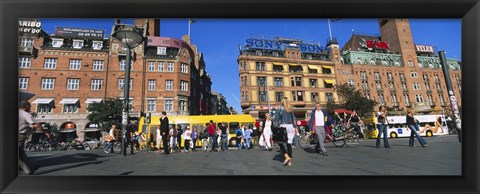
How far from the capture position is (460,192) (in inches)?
127

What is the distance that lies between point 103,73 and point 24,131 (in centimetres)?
659

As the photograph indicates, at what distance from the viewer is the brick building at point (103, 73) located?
518 centimetres

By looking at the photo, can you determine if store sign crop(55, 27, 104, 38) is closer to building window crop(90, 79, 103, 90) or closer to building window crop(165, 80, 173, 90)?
building window crop(90, 79, 103, 90)

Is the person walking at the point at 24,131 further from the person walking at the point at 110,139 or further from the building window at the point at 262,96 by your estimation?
the building window at the point at 262,96

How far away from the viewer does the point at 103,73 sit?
955 cm

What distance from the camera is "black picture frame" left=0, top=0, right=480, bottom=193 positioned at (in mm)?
3207

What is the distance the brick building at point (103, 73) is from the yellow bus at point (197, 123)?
1.46 ft

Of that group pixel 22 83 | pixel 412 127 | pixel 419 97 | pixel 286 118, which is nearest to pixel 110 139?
pixel 22 83

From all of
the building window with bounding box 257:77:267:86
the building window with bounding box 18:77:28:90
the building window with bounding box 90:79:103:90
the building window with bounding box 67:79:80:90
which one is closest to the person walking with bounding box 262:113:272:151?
the building window with bounding box 257:77:267:86

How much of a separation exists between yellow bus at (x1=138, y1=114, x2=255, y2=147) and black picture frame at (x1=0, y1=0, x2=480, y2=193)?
3.96 metres
